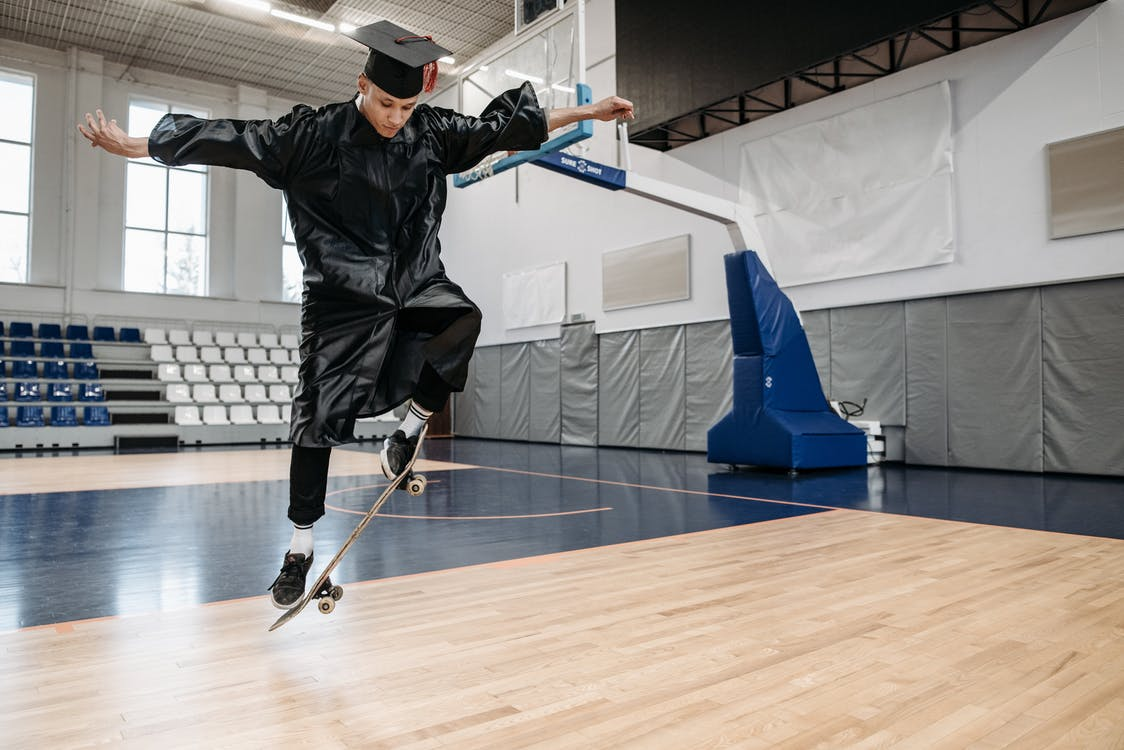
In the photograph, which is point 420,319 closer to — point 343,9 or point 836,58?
point 836,58

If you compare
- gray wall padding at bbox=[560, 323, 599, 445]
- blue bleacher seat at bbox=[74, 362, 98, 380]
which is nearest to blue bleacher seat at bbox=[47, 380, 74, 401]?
blue bleacher seat at bbox=[74, 362, 98, 380]

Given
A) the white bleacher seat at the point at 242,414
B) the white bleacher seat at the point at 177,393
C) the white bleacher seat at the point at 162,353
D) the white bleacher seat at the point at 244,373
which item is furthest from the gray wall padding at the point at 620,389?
the white bleacher seat at the point at 162,353

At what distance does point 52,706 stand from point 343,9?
47.6 ft

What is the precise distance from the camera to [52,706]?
210 cm

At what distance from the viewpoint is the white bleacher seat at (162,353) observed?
52.0 ft

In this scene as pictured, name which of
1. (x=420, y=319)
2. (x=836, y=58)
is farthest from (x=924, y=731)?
(x=836, y=58)

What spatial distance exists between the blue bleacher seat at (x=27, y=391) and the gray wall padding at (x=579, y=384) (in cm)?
969

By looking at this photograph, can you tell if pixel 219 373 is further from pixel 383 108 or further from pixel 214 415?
pixel 383 108

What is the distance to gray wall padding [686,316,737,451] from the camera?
12023mm

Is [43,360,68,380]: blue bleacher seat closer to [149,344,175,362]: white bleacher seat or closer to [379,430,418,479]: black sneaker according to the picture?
[149,344,175,362]: white bleacher seat

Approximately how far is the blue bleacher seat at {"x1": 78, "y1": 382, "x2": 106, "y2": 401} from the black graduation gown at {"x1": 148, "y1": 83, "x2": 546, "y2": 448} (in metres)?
14.2

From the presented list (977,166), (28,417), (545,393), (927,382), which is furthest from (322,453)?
(28,417)

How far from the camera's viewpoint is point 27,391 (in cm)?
1377

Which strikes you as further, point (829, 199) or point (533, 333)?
point (533, 333)
